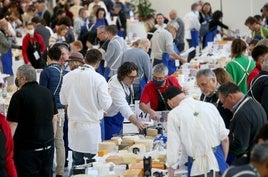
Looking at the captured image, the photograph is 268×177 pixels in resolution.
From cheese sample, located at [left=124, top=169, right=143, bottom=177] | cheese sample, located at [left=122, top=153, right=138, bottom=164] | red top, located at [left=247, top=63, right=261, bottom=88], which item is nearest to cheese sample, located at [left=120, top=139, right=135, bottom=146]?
cheese sample, located at [left=122, top=153, right=138, bottom=164]

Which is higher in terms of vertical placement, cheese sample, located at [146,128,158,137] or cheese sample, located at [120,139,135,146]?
cheese sample, located at [146,128,158,137]

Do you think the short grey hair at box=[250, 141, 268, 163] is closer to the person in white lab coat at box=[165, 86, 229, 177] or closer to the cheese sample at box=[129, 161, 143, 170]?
the person in white lab coat at box=[165, 86, 229, 177]

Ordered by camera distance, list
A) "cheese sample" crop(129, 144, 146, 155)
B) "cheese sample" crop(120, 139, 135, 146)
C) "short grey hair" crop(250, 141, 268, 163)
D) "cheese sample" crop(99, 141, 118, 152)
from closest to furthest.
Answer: "short grey hair" crop(250, 141, 268, 163) → "cheese sample" crop(129, 144, 146, 155) → "cheese sample" crop(99, 141, 118, 152) → "cheese sample" crop(120, 139, 135, 146)

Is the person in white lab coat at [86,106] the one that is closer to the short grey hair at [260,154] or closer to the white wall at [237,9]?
the short grey hair at [260,154]

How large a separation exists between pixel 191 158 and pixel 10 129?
165cm

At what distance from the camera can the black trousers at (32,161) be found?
23.9 feet

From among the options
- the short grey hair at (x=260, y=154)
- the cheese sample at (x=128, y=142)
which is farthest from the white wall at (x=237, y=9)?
the short grey hair at (x=260, y=154)

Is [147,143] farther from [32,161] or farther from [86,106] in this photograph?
[32,161]

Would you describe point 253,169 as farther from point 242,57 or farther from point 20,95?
point 242,57

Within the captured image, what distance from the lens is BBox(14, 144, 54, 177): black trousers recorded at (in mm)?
7281

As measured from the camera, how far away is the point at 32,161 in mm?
7340

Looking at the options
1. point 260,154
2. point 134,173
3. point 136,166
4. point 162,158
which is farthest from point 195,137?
point 260,154

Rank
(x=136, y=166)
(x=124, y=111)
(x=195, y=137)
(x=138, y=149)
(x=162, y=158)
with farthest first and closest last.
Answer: (x=124, y=111)
(x=138, y=149)
(x=162, y=158)
(x=136, y=166)
(x=195, y=137)

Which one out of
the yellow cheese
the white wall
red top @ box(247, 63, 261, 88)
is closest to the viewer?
the yellow cheese
